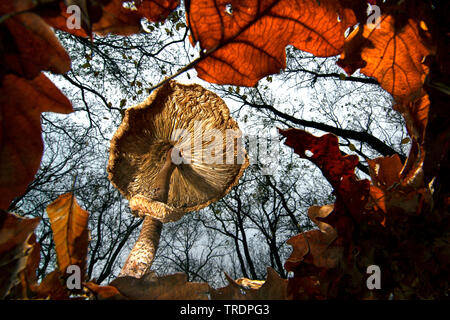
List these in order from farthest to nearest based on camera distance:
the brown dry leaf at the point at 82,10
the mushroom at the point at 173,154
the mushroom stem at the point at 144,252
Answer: the mushroom at the point at 173,154
the mushroom stem at the point at 144,252
the brown dry leaf at the point at 82,10

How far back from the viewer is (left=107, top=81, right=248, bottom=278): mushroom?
1384 mm

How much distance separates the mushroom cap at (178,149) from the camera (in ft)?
4.99

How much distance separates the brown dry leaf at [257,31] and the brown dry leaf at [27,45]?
18 cm

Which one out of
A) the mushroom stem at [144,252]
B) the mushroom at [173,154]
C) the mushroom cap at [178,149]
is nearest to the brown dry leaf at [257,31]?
the mushroom stem at [144,252]

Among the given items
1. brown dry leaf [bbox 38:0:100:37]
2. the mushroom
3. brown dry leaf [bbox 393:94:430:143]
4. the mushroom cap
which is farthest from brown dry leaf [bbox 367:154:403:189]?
the mushroom cap

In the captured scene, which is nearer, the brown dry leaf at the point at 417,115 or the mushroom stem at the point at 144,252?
the brown dry leaf at the point at 417,115

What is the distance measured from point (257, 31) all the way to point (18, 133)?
14.0 inches

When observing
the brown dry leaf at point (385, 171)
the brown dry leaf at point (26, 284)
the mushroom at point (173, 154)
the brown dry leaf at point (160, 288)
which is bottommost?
the brown dry leaf at point (160, 288)

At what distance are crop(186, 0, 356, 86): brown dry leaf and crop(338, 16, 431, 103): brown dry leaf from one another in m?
0.03

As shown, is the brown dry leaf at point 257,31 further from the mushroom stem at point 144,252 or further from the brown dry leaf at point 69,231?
the mushroom stem at point 144,252

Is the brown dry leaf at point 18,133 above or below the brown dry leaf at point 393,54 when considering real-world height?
below

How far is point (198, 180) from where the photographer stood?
223cm

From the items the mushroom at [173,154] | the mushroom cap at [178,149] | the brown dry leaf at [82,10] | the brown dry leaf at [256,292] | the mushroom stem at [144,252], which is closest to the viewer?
the brown dry leaf at [82,10]

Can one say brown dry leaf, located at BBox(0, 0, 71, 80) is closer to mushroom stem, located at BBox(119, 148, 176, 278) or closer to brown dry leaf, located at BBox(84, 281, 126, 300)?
brown dry leaf, located at BBox(84, 281, 126, 300)
